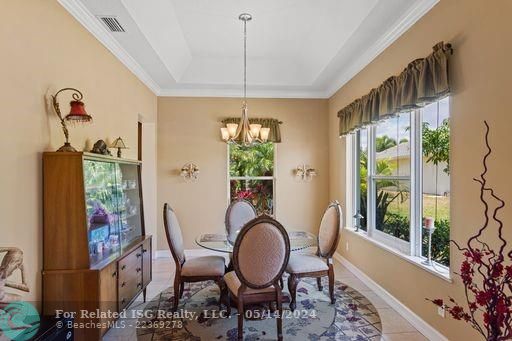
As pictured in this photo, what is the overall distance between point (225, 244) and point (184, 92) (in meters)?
3.25

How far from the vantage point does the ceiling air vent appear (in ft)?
10.1

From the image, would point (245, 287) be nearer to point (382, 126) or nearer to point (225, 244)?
point (225, 244)

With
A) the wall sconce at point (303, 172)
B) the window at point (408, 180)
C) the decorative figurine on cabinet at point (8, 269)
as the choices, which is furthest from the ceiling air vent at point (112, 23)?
the wall sconce at point (303, 172)

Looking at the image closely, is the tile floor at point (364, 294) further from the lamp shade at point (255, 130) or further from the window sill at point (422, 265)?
the lamp shade at point (255, 130)

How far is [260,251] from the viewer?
267 centimetres

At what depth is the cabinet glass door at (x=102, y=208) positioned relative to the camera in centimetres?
256

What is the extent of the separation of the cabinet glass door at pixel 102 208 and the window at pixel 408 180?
299cm

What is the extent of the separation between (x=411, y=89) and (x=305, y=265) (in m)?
2.08

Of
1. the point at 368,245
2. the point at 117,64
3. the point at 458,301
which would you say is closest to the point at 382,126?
the point at 368,245

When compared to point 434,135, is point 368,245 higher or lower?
lower

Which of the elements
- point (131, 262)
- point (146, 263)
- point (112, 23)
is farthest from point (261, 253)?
point (112, 23)

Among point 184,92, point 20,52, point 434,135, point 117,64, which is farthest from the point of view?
point 184,92

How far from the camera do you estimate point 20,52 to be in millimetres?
2168

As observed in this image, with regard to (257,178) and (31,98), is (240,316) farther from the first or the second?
(257,178)
